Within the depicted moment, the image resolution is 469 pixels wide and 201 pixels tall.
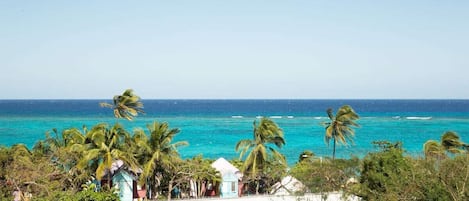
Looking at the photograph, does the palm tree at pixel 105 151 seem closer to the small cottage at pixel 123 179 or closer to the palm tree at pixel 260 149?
the small cottage at pixel 123 179

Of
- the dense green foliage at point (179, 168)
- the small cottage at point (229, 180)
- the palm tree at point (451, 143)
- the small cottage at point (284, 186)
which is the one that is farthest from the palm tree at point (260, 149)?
the palm tree at point (451, 143)

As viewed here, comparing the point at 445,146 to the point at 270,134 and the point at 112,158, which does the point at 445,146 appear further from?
the point at 112,158

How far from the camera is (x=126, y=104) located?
33.8 m

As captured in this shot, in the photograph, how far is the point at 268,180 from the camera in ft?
112

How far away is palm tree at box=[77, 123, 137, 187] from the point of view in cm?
2758

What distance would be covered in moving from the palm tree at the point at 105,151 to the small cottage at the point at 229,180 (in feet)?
22.2

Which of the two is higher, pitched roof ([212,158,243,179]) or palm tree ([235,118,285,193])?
palm tree ([235,118,285,193])

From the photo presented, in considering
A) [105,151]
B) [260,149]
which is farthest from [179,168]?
[260,149]

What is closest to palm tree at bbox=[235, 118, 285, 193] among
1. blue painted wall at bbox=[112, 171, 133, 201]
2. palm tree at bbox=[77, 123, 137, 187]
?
blue painted wall at bbox=[112, 171, 133, 201]

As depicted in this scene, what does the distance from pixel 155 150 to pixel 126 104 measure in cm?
509

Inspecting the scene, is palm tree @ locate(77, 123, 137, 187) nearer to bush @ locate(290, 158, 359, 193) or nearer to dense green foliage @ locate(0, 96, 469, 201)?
dense green foliage @ locate(0, 96, 469, 201)

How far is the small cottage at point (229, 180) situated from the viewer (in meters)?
34.1

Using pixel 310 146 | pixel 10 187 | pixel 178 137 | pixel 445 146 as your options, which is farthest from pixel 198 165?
pixel 178 137

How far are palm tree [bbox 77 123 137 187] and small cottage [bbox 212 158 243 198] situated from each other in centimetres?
677
